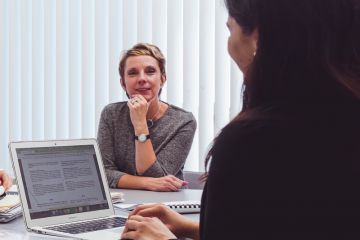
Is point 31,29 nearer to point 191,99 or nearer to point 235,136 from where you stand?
point 191,99

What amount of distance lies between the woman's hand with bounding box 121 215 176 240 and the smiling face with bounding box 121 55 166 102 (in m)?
1.39

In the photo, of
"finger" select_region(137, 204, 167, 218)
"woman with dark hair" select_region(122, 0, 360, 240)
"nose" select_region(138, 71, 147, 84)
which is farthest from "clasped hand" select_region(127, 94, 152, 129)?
"woman with dark hair" select_region(122, 0, 360, 240)

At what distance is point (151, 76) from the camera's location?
8.48ft

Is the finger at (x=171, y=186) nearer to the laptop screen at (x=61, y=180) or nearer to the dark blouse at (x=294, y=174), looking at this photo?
the laptop screen at (x=61, y=180)

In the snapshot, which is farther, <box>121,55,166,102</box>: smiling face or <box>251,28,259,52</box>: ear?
<box>121,55,166,102</box>: smiling face

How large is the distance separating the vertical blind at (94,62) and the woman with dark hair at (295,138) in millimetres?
2133

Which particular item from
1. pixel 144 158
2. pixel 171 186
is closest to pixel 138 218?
pixel 171 186

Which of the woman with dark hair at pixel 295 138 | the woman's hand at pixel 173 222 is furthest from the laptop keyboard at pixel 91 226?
the woman with dark hair at pixel 295 138

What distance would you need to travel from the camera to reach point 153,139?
2.49 metres

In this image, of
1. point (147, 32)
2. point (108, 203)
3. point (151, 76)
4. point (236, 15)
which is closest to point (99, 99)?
point (147, 32)

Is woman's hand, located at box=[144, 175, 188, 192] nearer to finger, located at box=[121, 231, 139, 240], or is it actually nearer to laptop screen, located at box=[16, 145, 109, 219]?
laptop screen, located at box=[16, 145, 109, 219]

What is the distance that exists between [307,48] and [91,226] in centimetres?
81

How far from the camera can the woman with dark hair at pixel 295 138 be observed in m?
0.84

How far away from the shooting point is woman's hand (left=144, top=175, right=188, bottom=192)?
2.10 meters
